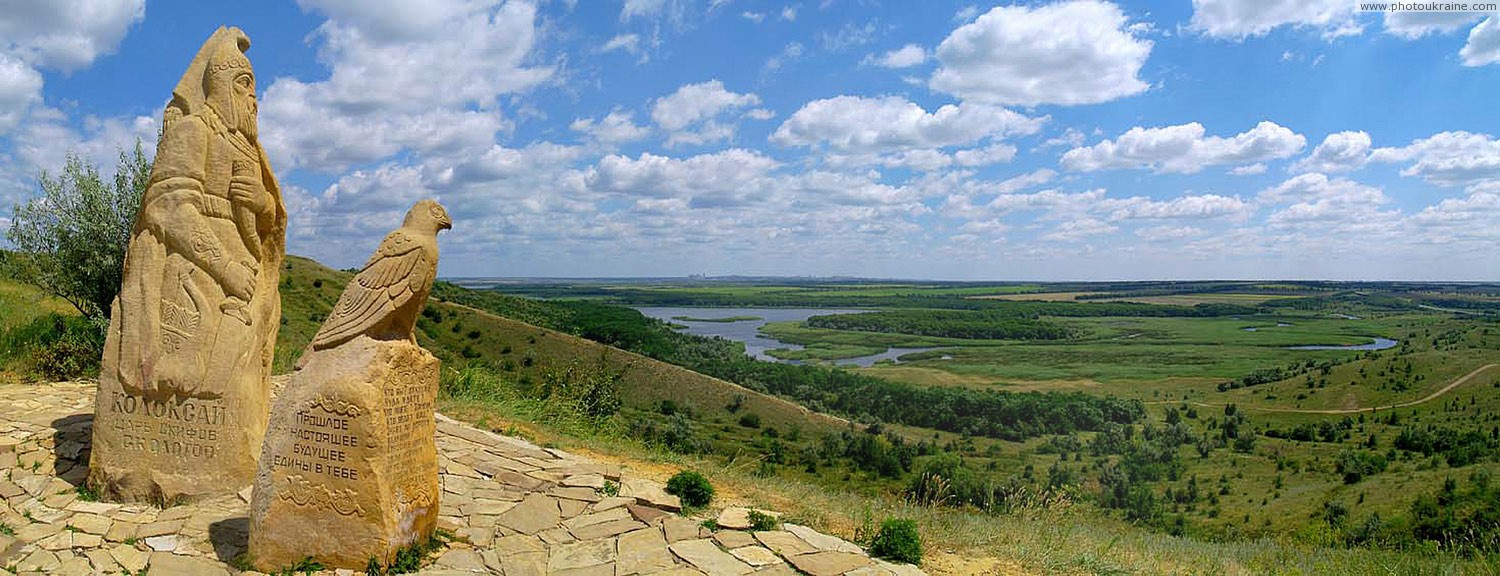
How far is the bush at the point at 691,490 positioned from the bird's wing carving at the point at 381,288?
338cm

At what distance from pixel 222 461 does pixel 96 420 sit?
1289 millimetres

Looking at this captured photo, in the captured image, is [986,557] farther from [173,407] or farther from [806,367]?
[806,367]

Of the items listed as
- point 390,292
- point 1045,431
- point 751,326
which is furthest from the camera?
point 751,326

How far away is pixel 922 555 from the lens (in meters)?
7.03

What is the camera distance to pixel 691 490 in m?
8.18

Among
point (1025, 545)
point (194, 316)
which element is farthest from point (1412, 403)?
point (194, 316)

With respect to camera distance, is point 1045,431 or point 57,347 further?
point 1045,431

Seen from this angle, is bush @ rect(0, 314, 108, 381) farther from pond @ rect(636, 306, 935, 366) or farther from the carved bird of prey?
pond @ rect(636, 306, 935, 366)

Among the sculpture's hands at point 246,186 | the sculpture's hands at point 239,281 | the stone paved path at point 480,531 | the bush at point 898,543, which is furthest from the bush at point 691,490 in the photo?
the sculpture's hands at point 246,186

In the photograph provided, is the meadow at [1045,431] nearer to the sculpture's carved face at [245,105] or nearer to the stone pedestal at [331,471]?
the stone pedestal at [331,471]

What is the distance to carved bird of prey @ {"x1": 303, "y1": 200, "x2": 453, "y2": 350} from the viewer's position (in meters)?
6.27

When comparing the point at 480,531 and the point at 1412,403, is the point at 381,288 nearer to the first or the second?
the point at 480,531

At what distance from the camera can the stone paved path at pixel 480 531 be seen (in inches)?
247

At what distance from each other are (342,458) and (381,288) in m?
1.33
